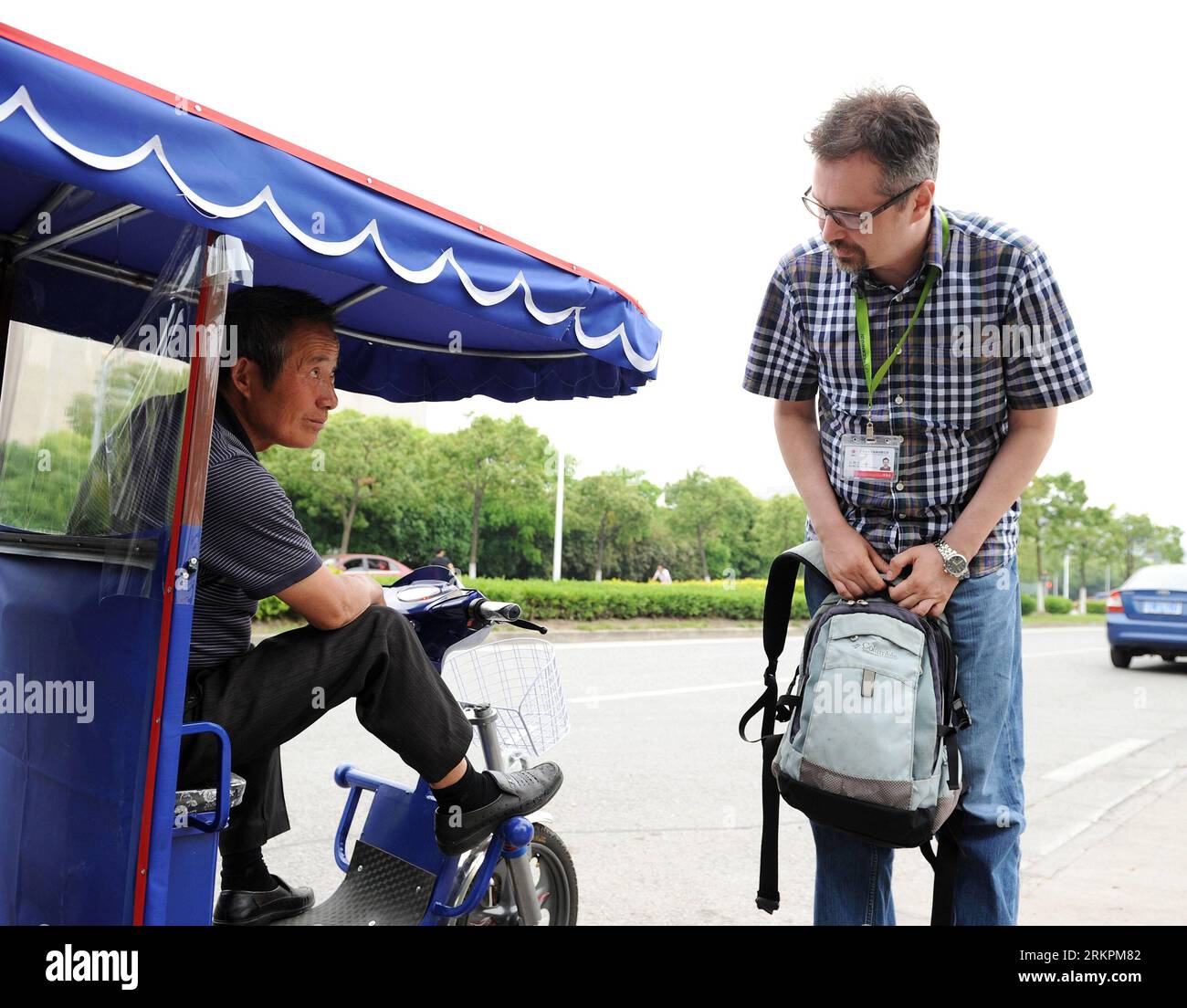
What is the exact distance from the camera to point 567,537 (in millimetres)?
41375

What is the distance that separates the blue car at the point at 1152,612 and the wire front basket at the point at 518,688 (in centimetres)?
1167

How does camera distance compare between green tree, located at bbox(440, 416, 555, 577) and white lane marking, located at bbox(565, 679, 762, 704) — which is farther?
green tree, located at bbox(440, 416, 555, 577)

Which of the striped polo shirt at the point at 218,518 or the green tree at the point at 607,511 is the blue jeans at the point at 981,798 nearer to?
the striped polo shirt at the point at 218,518

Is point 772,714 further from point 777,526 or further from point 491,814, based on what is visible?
point 777,526

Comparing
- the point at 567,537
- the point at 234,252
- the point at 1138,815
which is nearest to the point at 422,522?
the point at 567,537

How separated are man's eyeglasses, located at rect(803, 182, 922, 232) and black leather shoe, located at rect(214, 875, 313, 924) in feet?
7.30

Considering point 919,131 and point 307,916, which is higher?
point 919,131

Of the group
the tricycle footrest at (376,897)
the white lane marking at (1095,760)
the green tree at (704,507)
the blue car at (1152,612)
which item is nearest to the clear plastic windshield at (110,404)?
the tricycle footrest at (376,897)

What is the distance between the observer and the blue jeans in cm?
216

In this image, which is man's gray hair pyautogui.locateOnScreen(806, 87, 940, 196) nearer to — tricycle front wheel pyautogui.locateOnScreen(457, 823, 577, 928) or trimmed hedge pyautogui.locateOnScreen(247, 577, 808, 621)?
tricycle front wheel pyautogui.locateOnScreen(457, 823, 577, 928)

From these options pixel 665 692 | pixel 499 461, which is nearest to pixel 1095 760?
pixel 665 692

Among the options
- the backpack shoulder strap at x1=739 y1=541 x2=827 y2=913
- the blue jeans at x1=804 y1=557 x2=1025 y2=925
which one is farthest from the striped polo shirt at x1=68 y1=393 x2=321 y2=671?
the blue jeans at x1=804 y1=557 x2=1025 y2=925
